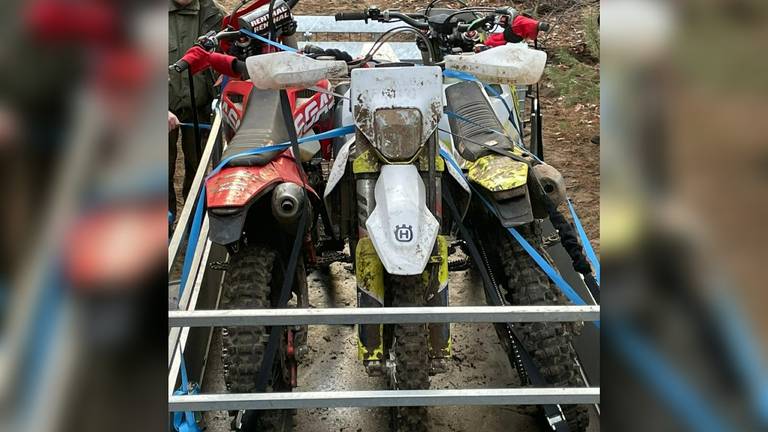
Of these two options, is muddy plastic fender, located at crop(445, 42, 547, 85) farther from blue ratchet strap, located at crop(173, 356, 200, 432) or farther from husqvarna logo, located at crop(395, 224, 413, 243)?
blue ratchet strap, located at crop(173, 356, 200, 432)

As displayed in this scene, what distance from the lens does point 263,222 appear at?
386 cm

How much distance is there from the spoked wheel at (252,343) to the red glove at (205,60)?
965mm

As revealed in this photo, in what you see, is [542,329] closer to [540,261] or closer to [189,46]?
[540,261]

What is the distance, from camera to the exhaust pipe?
3.51 m

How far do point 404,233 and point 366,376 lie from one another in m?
1.38

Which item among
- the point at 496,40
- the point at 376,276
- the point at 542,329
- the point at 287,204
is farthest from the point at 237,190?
the point at 496,40

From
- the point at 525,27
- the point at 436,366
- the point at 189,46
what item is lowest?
the point at 436,366

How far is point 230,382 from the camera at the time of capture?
11.3 ft

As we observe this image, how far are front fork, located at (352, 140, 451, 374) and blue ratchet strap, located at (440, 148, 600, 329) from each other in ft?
0.97
